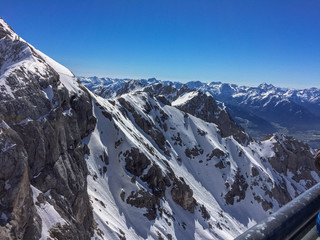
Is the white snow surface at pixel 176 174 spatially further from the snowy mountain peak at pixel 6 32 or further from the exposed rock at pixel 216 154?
the snowy mountain peak at pixel 6 32

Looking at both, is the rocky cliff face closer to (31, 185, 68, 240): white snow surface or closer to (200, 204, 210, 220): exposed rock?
(31, 185, 68, 240): white snow surface

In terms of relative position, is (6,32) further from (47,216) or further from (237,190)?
(237,190)

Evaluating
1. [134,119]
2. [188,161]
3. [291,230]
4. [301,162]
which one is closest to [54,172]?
[291,230]

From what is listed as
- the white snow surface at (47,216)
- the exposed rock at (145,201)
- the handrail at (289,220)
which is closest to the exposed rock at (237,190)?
the exposed rock at (145,201)

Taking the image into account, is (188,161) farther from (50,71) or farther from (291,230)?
(291,230)

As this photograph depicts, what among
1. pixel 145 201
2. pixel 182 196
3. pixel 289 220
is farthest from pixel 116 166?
pixel 289 220

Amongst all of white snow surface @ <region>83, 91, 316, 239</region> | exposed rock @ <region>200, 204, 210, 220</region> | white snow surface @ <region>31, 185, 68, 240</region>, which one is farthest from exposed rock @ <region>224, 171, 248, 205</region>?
white snow surface @ <region>31, 185, 68, 240</region>
